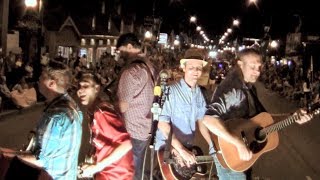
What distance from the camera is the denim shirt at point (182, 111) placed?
5.30 m

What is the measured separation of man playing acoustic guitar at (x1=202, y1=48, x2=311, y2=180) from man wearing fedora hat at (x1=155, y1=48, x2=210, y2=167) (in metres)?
0.47

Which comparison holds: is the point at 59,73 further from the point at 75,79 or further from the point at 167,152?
the point at 75,79

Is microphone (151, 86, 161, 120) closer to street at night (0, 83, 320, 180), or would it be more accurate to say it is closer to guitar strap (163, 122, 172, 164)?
guitar strap (163, 122, 172, 164)

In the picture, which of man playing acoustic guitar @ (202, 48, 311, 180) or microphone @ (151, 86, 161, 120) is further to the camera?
microphone @ (151, 86, 161, 120)

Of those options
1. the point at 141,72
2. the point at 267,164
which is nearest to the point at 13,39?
the point at 267,164

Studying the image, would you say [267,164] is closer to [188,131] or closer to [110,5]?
[188,131]

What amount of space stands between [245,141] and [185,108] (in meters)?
0.83

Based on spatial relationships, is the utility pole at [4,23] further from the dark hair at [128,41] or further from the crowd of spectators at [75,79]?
the dark hair at [128,41]

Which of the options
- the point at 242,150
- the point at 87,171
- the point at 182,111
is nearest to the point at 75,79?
the point at 182,111

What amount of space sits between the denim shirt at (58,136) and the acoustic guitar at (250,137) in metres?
1.55

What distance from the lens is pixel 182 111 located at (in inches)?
209

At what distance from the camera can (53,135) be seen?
3.63 m

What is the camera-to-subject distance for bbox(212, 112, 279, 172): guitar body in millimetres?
4715

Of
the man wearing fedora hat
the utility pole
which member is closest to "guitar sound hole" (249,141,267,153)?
the man wearing fedora hat
